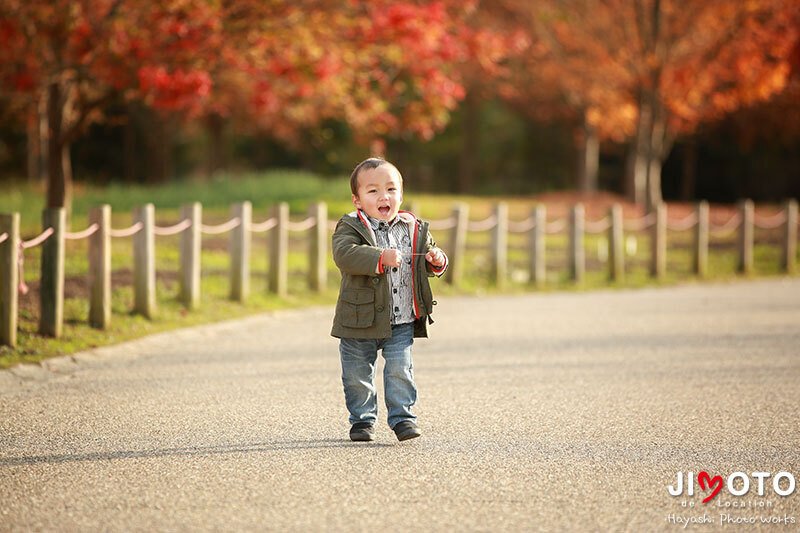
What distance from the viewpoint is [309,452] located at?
5.76 metres

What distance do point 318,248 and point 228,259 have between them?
3.12m

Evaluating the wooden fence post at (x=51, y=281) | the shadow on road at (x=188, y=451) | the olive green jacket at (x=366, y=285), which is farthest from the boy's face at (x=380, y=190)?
the wooden fence post at (x=51, y=281)

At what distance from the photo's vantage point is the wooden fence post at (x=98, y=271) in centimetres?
1023

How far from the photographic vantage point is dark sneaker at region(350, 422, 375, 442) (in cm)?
604

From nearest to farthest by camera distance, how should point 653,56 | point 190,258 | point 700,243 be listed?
point 190,258, point 700,243, point 653,56

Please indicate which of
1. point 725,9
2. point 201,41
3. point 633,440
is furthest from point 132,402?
point 725,9

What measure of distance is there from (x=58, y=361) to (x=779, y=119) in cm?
3204

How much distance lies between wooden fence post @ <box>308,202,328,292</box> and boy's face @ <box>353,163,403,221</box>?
817 centimetres

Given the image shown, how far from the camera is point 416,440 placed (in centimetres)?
609

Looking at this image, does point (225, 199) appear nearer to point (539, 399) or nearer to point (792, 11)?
point (792, 11)

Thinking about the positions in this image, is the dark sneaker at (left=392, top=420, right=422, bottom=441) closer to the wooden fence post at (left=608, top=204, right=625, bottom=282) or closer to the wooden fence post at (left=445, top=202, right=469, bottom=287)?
the wooden fence post at (left=445, top=202, right=469, bottom=287)

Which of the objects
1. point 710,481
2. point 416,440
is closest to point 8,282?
point 416,440

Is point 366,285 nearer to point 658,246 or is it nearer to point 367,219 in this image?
point 367,219

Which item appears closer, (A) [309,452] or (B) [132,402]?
(A) [309,452]
